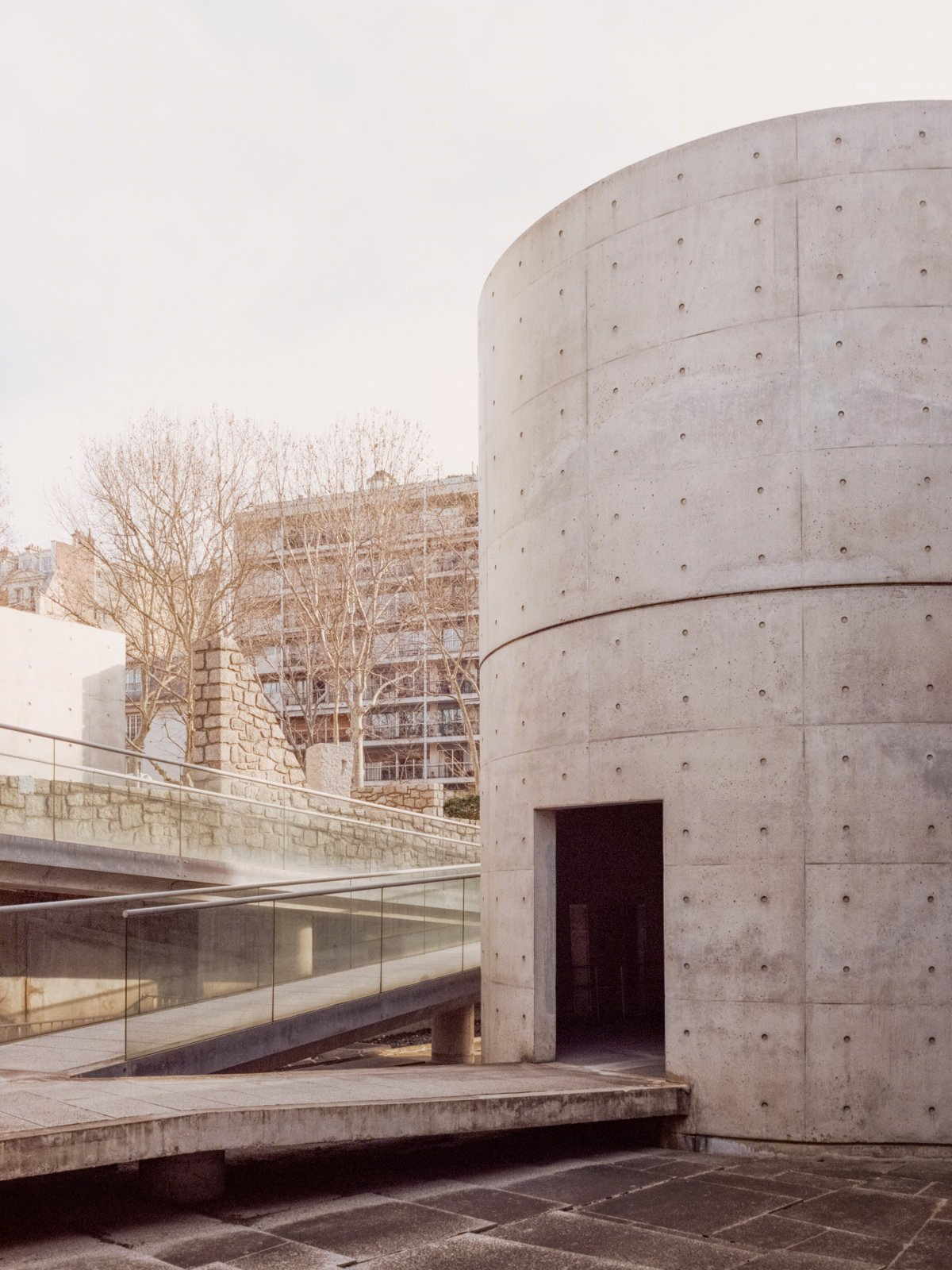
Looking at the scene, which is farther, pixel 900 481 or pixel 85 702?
pixel 85 702

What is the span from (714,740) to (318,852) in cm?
863

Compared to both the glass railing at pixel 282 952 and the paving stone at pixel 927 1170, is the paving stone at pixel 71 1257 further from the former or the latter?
the paving stone at pixel 927 1170

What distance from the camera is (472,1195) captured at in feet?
21.8

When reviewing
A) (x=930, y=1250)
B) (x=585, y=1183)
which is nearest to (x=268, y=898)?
(x=585, y=1183)

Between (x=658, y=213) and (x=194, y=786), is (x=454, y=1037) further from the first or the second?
(x=658, y=213)

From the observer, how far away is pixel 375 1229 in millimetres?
5977

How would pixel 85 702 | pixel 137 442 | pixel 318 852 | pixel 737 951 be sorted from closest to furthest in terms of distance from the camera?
1. pixel 737 951
2. pixel 318 852
3. pixel 85 702
4. pixel 137 442

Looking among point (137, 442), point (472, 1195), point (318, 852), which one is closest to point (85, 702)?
point (318, 852)

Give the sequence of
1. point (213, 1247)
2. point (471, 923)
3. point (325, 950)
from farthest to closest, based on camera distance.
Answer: point (471, 923) → point (325, 950) → point (213, 1247)

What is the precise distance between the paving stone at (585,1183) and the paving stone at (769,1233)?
830 mm

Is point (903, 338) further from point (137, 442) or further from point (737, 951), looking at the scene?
point (137, 442)

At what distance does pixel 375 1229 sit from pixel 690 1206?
1.62 meters

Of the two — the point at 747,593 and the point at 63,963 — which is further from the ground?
the point at 747,593

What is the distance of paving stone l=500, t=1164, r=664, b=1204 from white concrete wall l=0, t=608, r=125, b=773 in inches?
460
